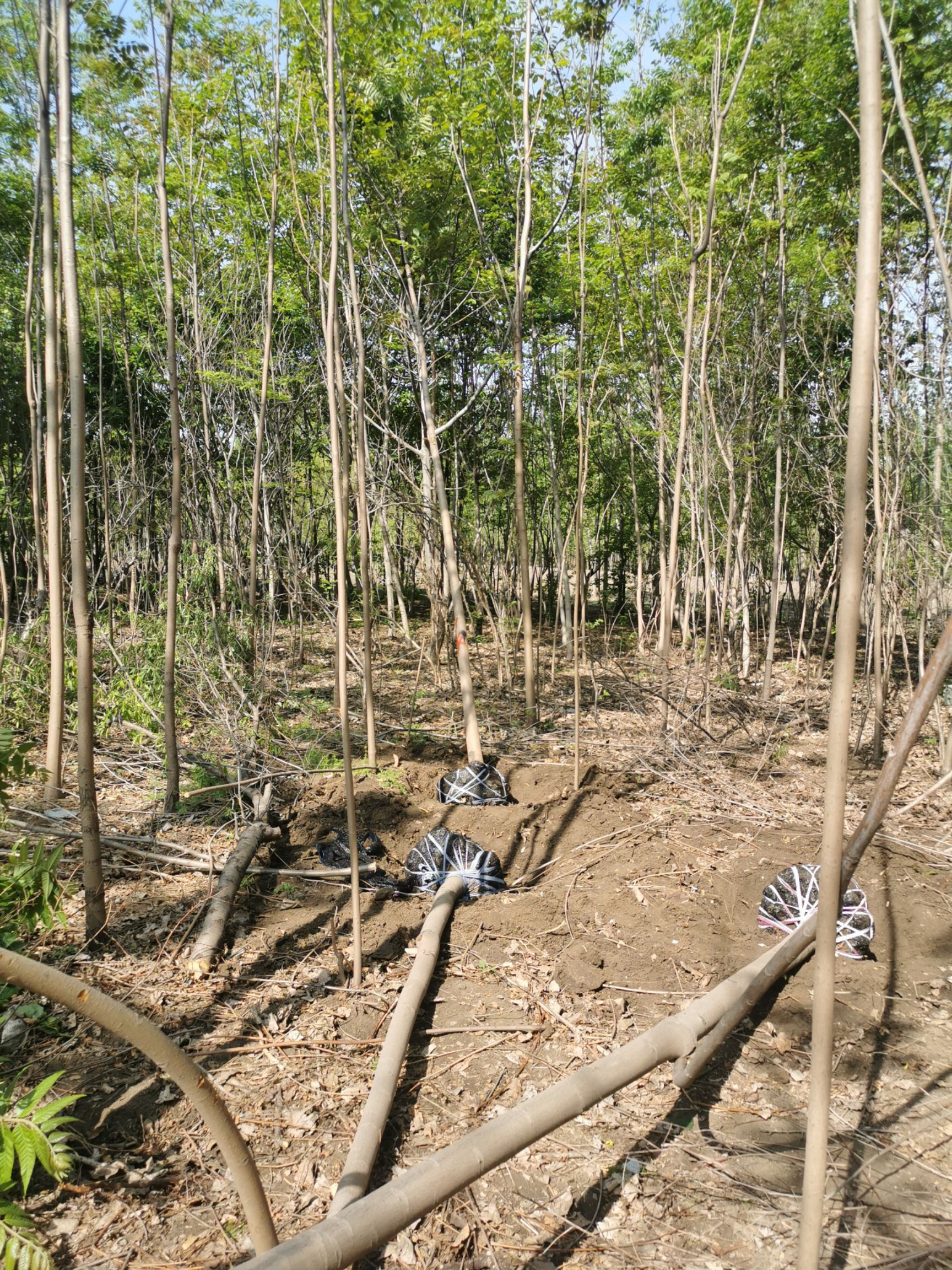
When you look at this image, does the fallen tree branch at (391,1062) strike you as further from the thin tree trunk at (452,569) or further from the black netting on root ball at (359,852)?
the thin tree trunk at (452,569)

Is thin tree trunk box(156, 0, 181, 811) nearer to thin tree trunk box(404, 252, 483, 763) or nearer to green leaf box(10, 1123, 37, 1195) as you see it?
thin tree trunk box(404, 252, 483, 763)

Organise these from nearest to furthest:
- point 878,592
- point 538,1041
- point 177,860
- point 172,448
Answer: point 538,1041 → point 177,860 → point 172,448 → point 878,592

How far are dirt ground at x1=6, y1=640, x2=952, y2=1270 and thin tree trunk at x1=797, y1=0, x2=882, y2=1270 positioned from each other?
1.03 meters

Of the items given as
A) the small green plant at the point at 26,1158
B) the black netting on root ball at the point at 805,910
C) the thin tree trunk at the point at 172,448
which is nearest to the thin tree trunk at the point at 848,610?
the small green plant at the point at 26,1158

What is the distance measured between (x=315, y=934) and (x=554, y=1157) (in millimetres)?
1583

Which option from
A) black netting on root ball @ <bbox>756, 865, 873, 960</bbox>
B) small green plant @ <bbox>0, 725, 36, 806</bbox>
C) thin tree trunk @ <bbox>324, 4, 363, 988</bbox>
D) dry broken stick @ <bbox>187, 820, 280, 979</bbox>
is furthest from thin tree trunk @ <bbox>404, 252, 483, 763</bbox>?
small green plant @ <bbox>0, 725, 36, 806</bbox>

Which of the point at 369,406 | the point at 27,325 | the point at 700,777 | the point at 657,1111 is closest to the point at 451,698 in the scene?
the point at 700,777

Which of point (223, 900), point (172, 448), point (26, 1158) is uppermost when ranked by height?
point (172, 448)

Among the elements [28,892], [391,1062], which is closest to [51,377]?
[28,892]

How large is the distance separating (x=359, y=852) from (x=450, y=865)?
0.61 m

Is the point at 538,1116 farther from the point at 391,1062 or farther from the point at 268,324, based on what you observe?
the point at 268,324

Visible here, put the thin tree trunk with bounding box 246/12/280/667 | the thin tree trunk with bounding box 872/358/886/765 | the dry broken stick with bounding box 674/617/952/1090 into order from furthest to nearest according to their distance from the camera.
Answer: the thin tree trunk with bounding box 872/358/886/765 < the thin tree trunk with bounding box 246/12/280/667 < the dry broken stick with bounding box 674/617/952/1090

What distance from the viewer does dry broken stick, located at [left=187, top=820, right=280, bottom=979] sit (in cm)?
320

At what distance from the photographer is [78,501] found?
2.93 meters
